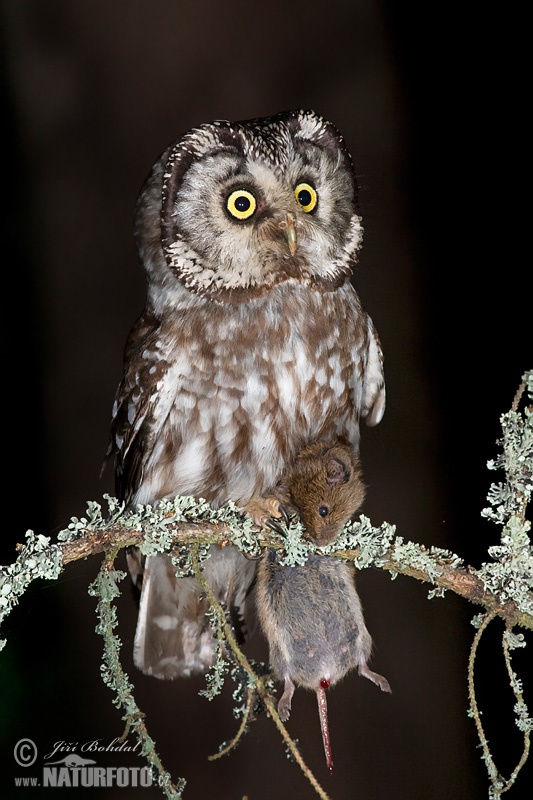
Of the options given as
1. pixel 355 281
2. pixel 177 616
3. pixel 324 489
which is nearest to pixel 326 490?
pixel 324 489

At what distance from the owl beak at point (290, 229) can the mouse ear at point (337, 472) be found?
320 millimetres

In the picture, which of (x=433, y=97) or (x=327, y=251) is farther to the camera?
(x=433, y=97)

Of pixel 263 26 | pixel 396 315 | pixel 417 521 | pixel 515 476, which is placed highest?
pixel 263 26

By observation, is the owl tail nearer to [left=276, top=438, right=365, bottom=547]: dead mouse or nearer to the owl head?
[left=276, top=438, right=365, bottom=547]: dead mouse

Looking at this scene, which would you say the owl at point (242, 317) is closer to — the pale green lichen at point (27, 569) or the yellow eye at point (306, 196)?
the yellow eye at point (306, 196)

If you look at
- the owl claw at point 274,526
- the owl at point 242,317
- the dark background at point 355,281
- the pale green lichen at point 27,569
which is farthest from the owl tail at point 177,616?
the pale green lichen at point 27,569

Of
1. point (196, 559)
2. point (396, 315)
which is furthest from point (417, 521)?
point (196, 559)

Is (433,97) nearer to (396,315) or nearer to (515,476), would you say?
(396,315)

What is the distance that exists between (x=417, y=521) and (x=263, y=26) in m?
1.32

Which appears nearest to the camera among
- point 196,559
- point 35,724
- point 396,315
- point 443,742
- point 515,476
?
point 515,476

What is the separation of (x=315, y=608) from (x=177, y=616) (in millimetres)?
388

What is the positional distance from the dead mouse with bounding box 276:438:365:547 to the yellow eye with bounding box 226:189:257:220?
38 centimetres

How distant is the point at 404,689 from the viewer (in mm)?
2404

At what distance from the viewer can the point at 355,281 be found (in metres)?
2.46
